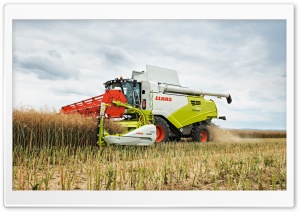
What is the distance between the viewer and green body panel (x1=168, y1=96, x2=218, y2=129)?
27.9 feet

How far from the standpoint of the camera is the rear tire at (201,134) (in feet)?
29.9

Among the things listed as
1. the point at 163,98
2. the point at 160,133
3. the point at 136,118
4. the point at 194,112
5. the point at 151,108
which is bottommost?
the point at 160,133

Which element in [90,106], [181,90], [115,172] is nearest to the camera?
Result: [115,172]

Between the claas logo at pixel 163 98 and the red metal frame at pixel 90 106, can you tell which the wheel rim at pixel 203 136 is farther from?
the red metal frame at pixel 90 106

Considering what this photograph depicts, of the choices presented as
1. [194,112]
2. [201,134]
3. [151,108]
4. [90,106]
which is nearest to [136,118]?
[151,108]

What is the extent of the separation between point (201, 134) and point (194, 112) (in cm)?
81

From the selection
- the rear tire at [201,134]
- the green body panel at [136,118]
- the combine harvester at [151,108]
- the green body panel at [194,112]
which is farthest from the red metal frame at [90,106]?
the rear tire at [201,134]

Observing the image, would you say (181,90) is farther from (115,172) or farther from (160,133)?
(115,172)

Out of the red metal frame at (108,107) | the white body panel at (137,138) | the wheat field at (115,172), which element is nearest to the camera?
the wheat field at (115,172)

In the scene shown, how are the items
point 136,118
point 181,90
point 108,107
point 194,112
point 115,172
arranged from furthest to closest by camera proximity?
point 194,112 → point 181,90 → point 136,118 → point 108,107 → point 115,172

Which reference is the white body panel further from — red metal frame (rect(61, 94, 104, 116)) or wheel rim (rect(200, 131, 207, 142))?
wheel rim (rect(200, 131, 207, 142))

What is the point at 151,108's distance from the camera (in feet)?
25.5
